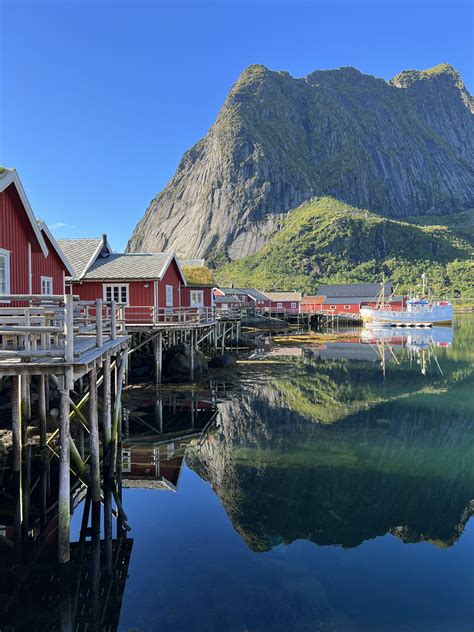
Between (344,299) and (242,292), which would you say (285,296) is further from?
(344,299)

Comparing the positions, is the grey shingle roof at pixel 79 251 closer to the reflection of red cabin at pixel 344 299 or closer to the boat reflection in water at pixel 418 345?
the boat reflection in water at pixel 418 345

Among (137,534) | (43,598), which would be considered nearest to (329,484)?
(137,534)

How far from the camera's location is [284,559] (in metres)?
9.99

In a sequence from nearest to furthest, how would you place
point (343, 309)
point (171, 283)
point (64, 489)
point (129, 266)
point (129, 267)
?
point (64, 489), point (129, 267), point (129, 266), point (171, 283), point (343, 309)

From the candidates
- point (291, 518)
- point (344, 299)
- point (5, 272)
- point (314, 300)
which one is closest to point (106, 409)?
point (5, 272)

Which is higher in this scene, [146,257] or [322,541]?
[146,257]

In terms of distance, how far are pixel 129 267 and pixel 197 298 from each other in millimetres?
11898

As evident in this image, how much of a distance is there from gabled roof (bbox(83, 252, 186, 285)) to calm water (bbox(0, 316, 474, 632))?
7190 mm

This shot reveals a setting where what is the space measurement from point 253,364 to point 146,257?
11366 mm

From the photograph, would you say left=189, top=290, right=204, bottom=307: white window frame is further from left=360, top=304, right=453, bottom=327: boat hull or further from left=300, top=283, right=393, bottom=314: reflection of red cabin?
left=300, top=283, right=393, bottom=314: reflection of red cabin

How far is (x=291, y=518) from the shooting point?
11742 millimetres

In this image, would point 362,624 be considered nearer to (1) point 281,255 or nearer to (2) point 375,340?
(2) point 375,340

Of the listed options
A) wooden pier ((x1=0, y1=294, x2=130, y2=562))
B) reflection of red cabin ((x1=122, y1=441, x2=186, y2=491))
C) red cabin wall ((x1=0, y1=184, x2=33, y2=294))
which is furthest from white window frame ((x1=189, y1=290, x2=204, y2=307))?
wooden pier ((x1=0, y1=294, x2=130, y2=562))

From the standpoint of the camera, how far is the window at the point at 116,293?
91.3ft
